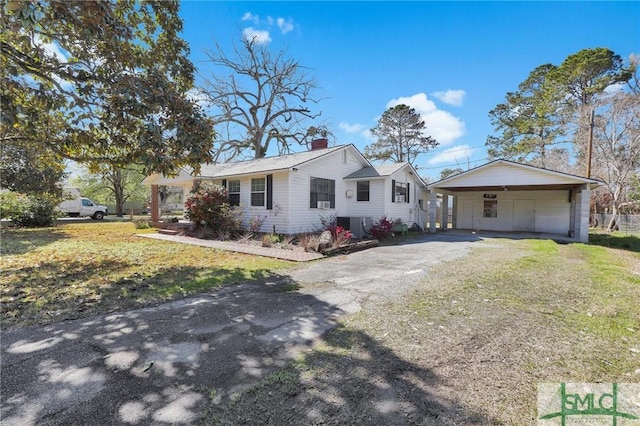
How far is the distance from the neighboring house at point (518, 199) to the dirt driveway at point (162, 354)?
12.6 metres

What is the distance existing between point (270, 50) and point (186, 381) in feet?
87.8

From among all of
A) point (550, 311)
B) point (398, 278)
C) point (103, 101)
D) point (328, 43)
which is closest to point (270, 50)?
point (328, 43)

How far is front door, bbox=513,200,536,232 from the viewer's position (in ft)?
60.6

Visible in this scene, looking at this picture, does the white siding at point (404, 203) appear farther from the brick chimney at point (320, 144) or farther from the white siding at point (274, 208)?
the white siding at point (274, 208)

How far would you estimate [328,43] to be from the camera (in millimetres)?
13031

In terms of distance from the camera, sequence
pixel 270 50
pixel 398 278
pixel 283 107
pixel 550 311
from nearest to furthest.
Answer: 1. pixel 550 311
2. pixel 398 278
3. pixel 270 50
4. pixel 283 107

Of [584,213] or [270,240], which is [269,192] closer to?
[270,240]

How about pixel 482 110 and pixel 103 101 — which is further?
pixel 482 110

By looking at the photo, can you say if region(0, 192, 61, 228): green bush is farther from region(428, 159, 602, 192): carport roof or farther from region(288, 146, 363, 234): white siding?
region(428, 159, 602, 192): carport roof

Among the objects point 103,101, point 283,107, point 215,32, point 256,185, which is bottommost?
point 256,185

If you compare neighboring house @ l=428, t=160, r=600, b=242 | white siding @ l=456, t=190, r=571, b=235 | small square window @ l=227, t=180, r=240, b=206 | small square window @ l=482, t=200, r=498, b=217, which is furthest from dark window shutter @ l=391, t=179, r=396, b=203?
small square window @ l=482, t=200, r=498, b=217

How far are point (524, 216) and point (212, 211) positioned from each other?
18398 mm

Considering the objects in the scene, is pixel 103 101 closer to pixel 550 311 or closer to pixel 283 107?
pixel 550 311

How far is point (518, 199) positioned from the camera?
18.9 meters
